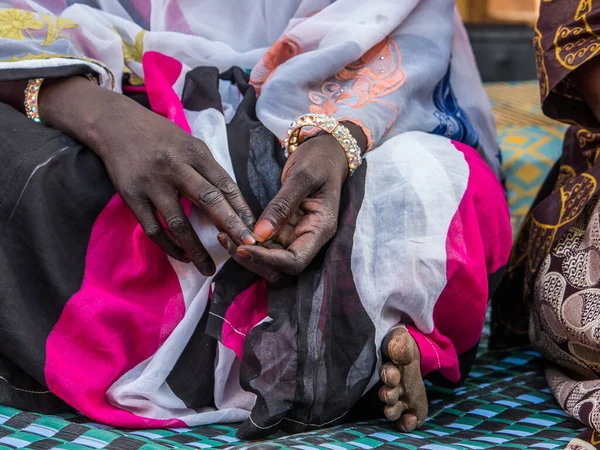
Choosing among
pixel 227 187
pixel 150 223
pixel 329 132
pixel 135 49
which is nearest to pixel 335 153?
pixel 329 132

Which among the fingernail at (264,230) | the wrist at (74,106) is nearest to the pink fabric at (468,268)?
the fingernail at (264,230)

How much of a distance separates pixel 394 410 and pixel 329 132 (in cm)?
37

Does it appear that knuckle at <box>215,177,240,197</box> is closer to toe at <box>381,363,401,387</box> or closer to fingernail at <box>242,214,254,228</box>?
fingernail at <box>242,214,254,228</box>

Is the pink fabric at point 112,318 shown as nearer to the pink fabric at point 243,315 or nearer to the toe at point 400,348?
the pink fabric at point 243,315

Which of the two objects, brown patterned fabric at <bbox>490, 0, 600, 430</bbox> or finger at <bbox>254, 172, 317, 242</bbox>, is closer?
finger at <bbox>254, 172, 317, 242</bbox>

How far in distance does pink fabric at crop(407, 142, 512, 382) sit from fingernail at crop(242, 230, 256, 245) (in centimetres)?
26

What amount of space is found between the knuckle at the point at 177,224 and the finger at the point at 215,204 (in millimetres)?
29

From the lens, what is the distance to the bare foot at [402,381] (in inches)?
38.4

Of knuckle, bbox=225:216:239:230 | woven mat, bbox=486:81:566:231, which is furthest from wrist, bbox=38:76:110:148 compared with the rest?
woven mat, bbox=486:81:566:231

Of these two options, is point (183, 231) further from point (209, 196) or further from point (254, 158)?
point (254, 158)

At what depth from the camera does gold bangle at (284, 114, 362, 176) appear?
106 cm

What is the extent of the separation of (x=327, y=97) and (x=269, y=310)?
357 millimetres

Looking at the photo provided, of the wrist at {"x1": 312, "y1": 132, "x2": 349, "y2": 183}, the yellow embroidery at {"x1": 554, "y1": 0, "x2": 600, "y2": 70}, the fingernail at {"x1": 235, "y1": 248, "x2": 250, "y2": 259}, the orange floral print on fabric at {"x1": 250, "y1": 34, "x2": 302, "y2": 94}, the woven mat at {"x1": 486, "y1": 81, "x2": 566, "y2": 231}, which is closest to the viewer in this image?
the fingernail at {"x1": 235, "y1": 248, "x2": 250, "y2": 259}

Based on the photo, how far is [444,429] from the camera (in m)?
1.06
